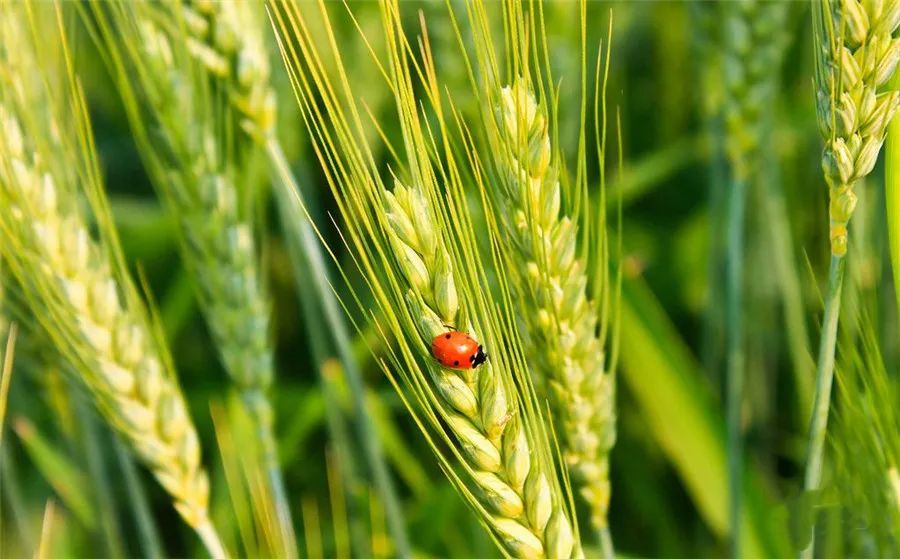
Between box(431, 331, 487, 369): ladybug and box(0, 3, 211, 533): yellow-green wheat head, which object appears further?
box(0, 3, 211, 533): yellow-green wheat head

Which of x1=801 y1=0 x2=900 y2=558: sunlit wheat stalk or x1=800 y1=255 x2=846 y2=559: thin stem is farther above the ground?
x1=801 y1=0 x2=900 y2=558: sunlit wheat stalk

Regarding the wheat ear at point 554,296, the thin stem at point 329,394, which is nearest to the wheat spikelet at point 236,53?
the thin stem at point 329,394

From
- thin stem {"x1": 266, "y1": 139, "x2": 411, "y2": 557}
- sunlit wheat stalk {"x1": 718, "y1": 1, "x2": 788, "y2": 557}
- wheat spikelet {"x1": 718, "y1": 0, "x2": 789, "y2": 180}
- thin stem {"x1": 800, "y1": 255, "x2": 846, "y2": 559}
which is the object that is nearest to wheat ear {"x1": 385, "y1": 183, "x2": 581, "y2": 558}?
thin stem {"x1": 800, "y1": 255, "x2": 846, "y2": 559}

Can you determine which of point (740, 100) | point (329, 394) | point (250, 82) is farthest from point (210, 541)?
point (740, 100)

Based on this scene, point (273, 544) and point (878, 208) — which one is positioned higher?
point (878, 208)

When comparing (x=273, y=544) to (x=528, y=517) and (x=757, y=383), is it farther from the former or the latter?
(x=757, y=383)

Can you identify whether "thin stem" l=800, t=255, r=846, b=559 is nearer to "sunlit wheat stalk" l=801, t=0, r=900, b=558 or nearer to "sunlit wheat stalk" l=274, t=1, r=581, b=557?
"sunlit wheat stalk" l=801, t=0, r=900, b=558

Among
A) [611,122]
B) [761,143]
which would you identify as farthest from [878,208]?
[611,122]

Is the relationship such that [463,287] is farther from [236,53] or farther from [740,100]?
[740,100]
